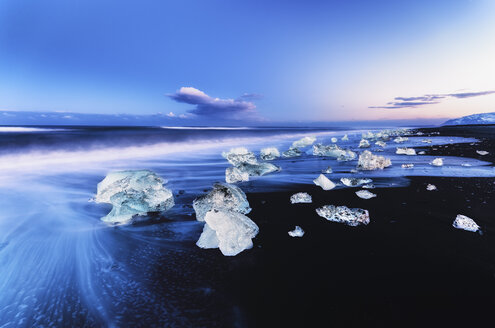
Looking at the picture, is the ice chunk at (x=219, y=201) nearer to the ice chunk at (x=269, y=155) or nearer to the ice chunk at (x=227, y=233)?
the ice chunk at (x=227, y=233)

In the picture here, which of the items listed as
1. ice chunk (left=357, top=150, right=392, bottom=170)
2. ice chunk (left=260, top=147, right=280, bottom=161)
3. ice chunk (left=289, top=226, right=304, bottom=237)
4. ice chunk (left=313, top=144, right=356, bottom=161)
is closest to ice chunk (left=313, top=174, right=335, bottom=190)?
ice chunk (left=289, top=226, right=304, bottom=237)

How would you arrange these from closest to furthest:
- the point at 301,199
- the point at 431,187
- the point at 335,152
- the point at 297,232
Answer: the point at 297,232
the point at 301,199
the point at 431,187
the point at 335,152

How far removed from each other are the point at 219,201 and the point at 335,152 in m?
8.31

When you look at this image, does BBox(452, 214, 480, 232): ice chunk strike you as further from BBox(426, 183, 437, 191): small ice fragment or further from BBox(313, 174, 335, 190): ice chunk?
BBox(313, 174, 335, 190): ice chunk

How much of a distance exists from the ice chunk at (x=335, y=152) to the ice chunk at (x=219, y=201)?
7.22m

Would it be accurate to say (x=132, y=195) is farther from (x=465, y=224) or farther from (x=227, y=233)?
(x=465, y=224)

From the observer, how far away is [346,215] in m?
3.36

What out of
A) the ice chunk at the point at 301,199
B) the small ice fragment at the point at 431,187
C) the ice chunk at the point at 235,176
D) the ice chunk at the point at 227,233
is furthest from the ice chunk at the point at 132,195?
the small ice fragment at the point at 431,187

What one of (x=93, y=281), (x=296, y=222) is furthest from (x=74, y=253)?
(x=296, y=222)

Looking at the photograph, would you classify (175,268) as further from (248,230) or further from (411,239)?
(411,239)

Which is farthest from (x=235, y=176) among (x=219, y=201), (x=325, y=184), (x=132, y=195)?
(x=132, y=195)

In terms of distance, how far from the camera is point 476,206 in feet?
12.6

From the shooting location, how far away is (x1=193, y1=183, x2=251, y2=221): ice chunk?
142 inches

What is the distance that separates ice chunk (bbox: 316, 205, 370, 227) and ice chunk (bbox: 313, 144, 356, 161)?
6.84 m
